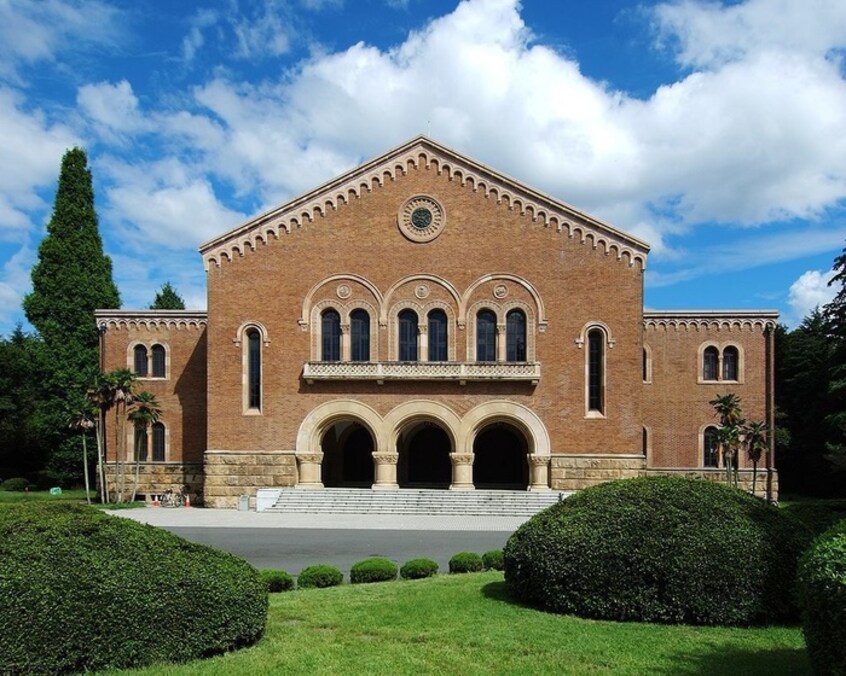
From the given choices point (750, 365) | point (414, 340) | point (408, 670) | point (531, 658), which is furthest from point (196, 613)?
point (750, 365)

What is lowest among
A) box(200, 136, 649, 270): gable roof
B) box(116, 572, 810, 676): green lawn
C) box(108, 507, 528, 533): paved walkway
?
box(108, 507, 528, 533): paved walkway

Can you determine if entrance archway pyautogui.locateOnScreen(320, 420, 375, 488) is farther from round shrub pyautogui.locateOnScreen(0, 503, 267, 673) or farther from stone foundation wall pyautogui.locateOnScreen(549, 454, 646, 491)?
round shrub pyautogui.locateOnScreen(0, 503, 267, 673)

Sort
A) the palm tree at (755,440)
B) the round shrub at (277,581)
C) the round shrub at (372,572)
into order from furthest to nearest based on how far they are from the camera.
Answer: the palm tree at (755,440) → the round shrub at (372,572) → the round shrub at (277,581)

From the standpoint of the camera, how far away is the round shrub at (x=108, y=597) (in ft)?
28.3

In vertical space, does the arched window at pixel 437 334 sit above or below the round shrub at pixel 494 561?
above

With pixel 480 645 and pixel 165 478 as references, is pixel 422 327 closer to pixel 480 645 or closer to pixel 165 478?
pixel 165 478

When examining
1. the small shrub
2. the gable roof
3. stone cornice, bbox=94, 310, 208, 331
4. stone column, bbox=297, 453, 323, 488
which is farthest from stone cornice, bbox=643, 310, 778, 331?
the small shrub

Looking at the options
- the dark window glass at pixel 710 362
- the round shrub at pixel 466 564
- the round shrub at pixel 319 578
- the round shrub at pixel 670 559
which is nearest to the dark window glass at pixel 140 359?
the round shrub at pixel 319 578

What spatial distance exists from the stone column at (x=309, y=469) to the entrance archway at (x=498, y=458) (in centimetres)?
833

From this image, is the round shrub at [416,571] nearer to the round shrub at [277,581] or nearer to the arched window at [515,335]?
the round shrub at [277,581]

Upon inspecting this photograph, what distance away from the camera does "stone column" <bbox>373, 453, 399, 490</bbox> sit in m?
33.9

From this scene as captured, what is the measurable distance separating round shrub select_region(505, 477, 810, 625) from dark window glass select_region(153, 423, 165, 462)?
31.4m

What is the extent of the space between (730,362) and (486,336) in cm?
1380

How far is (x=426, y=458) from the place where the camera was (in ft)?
127
